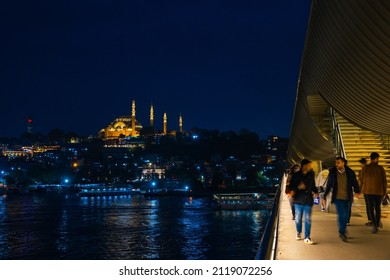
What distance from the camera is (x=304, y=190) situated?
8.64 m

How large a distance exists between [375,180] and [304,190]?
1.31 m

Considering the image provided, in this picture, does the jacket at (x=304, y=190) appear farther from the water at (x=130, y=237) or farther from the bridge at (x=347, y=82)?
the water at (x=130, y=237)

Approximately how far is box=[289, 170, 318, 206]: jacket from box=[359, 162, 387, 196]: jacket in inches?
42.9

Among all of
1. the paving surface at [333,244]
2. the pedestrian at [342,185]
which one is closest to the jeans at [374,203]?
the paving surface at [333,244]

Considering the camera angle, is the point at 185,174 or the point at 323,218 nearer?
the point at 323,218

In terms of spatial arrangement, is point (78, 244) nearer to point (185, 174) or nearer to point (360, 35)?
point (360, 35)

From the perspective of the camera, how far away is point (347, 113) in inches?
508

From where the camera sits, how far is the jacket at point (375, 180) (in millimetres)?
9141

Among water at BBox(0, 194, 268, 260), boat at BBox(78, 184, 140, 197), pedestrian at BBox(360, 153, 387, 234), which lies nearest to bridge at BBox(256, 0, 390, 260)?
pedestrian at BBox(360, 153, 387, 234)

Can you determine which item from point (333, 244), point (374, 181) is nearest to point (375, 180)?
point (374, 181)

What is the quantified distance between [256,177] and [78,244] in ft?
347

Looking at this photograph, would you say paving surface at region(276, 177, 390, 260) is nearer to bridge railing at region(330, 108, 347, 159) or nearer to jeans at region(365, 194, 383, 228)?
jeans at region(365, 194, 383, 228)
